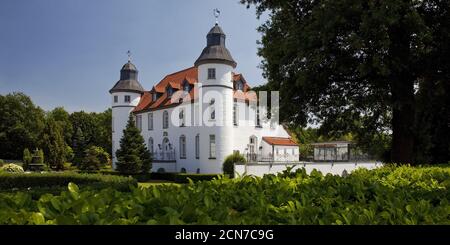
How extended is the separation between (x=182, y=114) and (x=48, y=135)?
2137 cm

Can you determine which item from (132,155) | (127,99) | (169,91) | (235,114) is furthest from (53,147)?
(235,114)

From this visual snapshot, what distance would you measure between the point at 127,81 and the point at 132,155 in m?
17.4

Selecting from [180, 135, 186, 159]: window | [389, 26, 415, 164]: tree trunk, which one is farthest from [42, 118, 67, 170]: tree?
[389, 26, 415, 164]: tree trunk

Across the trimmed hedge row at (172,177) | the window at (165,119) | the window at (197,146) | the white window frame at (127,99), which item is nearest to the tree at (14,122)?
the trimmed hedge row at (172,177)

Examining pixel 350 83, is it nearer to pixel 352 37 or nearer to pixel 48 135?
pixel 352 37

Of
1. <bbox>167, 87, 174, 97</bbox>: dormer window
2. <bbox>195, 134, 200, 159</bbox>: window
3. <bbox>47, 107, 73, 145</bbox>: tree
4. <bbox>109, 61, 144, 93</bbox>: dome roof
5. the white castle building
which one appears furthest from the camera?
<bbox>47, 107, 73, 145</bbox>: tree

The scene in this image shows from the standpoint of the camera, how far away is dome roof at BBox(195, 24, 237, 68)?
39.9 metres

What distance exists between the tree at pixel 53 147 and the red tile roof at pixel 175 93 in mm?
11637

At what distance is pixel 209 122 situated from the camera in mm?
40969

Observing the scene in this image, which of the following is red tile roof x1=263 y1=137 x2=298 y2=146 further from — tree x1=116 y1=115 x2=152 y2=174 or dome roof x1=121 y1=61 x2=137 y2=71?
dome roof x1=121 y1=61 x2=137 y2=71

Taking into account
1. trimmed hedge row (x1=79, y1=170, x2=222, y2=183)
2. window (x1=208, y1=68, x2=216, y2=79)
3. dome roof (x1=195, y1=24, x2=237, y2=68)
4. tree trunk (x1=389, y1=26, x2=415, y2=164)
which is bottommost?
trimmed hedge row (x1=79, y1=170, x2=222, y2=183)

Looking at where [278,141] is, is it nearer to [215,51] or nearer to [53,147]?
[215,51]

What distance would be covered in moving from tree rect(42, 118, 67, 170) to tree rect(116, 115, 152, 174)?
A: 19.3 m
